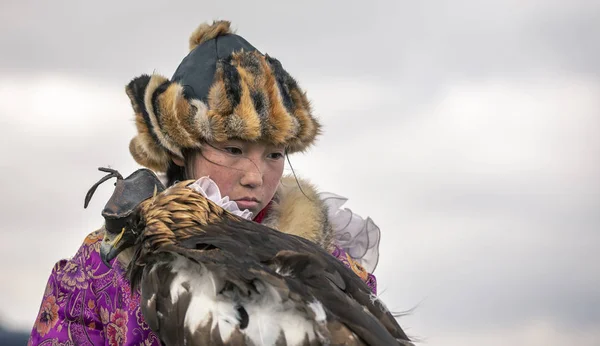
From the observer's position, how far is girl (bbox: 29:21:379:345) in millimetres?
4371

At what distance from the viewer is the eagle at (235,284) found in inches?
120

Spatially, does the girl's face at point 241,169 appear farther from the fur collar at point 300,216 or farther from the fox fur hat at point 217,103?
the fur collar at point 300,216

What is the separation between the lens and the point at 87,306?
4434mm

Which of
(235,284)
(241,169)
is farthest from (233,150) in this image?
(235,284)

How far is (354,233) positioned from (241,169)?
1.14m

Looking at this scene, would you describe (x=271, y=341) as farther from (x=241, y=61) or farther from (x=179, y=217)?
(x=241, y=61)

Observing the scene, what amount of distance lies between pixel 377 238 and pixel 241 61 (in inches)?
56.4

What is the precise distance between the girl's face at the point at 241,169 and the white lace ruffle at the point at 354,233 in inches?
29.5

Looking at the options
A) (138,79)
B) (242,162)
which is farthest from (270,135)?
(138,79)

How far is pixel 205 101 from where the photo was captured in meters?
4.43

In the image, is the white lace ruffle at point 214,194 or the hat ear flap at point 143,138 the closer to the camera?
the white lace ruffle at point 214,194

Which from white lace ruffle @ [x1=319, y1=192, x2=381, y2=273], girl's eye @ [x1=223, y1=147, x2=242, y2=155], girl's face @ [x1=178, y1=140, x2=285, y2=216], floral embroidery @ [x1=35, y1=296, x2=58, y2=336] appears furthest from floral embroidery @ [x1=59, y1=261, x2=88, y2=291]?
white lace ruffle @ [x1=319, y1=192, x2=381, y2=273]

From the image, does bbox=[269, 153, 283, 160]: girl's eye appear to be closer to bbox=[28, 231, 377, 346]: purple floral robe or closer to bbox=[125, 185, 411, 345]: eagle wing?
bbox=[28, 231, 377, 346]: purple floral robe

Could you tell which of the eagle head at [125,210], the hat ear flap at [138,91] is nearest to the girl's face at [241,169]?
the hat ear flap at [138,91]
